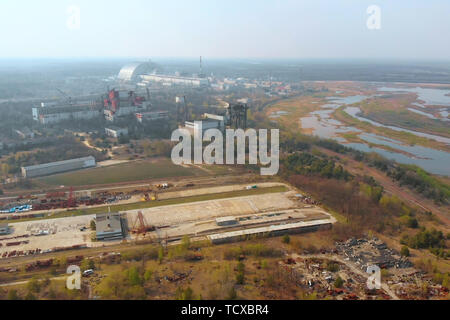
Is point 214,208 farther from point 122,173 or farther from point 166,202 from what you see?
point 122,173

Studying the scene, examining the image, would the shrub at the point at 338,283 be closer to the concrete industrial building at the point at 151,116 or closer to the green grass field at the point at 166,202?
the green grass field at the point at 166,202

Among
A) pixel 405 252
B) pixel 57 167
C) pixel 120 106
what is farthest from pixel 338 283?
pixel 120 106

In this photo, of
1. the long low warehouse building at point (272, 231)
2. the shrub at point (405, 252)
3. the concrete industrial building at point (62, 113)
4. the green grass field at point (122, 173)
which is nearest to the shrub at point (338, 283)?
the shrub at point (405, 252)

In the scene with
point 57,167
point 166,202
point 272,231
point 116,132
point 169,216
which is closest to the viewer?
point 272,231

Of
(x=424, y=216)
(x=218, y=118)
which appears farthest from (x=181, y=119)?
(x=424, y=216)

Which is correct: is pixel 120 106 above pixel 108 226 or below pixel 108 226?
above

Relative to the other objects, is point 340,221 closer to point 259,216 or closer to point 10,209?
point 259,216
